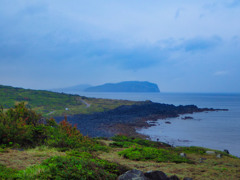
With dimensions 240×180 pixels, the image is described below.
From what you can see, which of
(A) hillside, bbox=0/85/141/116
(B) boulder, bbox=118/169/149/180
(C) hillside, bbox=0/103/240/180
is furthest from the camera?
(A) hillside, bbox=0/85/141/116

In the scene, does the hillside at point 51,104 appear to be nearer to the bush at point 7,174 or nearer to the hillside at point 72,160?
the hillside at point 72,160

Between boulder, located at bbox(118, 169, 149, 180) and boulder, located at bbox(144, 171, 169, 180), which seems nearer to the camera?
boulder, located at bbox(118, 169, 149, 180)

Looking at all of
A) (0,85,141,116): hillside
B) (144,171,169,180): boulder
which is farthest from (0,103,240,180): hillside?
(0,85,141,116): hillside

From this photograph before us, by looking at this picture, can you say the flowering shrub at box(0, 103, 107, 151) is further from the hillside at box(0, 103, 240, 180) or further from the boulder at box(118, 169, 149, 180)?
the boulder at box(118, 169, 149, 180)

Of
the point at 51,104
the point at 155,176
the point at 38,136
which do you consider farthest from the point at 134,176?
the point at 51,104

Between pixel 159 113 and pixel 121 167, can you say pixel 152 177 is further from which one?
pixel 159 113

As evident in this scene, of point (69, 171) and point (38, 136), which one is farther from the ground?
point (69, 171)

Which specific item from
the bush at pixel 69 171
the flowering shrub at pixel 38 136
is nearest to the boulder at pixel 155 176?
the bush at pixel 69 171

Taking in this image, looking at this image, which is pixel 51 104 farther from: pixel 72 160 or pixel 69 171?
pixel 69 171

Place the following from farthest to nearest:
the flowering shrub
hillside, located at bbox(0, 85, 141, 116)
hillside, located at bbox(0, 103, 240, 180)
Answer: hillside, located at bbox(0, 85, 141, 116) < the flowering shrub < hillside, located at bbox(0, 103, 240, 180)

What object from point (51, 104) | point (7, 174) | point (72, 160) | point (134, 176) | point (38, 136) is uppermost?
point (72, 160)

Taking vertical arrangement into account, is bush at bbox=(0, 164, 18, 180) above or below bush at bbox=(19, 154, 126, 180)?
below

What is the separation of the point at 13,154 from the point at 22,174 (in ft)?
10.8

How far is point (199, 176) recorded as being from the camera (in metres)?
6.79
